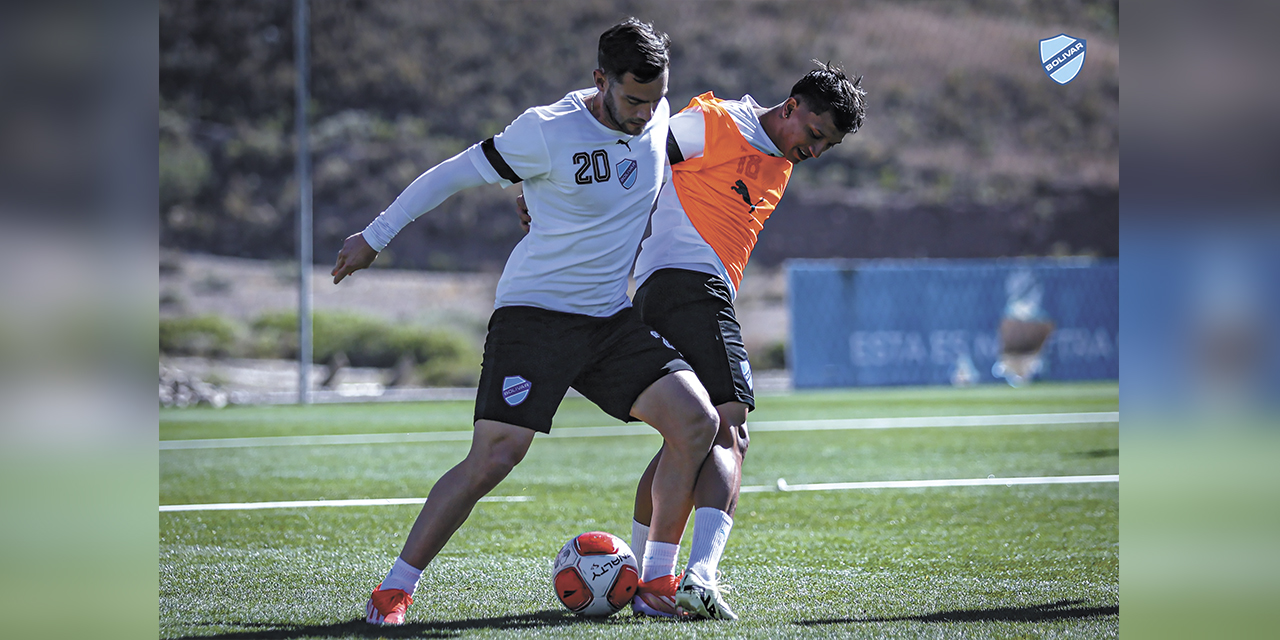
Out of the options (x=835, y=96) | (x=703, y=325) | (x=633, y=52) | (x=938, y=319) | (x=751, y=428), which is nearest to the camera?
(x=633, y=52)

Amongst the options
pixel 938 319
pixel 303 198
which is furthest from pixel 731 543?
pixel 938 319

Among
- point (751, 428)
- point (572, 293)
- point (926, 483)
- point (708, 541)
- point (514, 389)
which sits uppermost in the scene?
point (572, 293)

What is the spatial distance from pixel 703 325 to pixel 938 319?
69.5 feet

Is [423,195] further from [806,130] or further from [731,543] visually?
[731,543]

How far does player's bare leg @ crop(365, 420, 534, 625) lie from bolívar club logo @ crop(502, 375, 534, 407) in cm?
8

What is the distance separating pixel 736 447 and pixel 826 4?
148ft

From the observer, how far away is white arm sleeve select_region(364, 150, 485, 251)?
3.81 meters

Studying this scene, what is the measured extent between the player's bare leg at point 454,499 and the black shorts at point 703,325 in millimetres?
797

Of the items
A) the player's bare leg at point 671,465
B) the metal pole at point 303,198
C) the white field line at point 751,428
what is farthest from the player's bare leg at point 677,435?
the metal pole at point 303,198

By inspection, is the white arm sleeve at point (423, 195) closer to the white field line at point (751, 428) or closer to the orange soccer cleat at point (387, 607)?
the orange soccer cleat at point (387, 607)

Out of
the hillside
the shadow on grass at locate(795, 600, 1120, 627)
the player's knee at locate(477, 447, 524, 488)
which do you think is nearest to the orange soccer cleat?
the player's knee at locate(477, 447, 524, 488)

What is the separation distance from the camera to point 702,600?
3.98 meters

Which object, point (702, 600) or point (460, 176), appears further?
point (702, 600)

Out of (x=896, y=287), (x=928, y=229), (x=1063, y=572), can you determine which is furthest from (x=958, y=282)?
(x=1063, y=572)
